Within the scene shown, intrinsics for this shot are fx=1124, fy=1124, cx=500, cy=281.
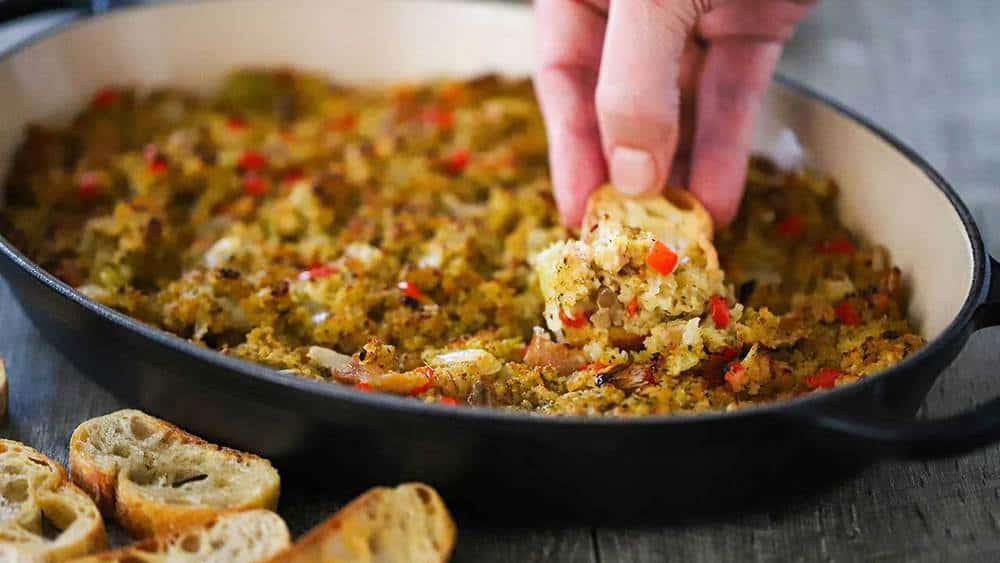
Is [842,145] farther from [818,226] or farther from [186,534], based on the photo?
[186,534]

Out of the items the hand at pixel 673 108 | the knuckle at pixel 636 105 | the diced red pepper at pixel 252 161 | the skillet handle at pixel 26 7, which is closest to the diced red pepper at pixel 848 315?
the hand at pixel 673 108

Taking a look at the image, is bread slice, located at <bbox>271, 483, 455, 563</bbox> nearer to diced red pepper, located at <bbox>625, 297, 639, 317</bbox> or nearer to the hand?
diced red pepper, located at <bbox>625, 297, 639, 317</bbox>

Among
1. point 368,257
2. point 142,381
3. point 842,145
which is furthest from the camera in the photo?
point 842,145

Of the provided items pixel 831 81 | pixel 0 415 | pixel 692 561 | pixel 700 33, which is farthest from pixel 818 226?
pixel 0 415

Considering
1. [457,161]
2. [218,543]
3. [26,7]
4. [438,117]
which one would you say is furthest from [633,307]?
[26,7]

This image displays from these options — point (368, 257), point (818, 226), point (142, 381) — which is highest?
point (142, 381)

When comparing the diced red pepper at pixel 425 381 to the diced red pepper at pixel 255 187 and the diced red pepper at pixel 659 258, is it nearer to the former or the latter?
the diced red pepper at pixel 659 258
